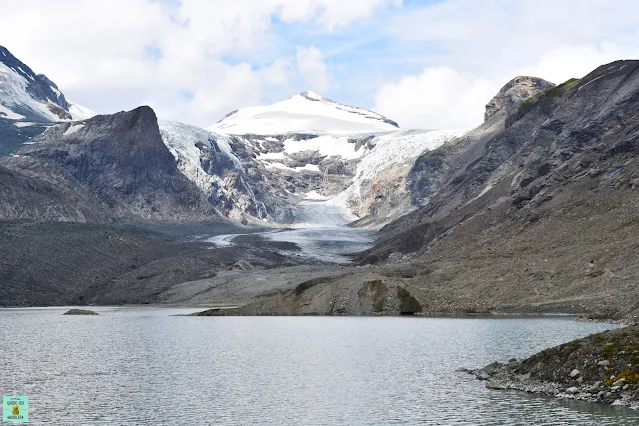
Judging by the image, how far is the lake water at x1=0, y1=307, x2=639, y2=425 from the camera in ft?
127

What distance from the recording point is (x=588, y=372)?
135ft

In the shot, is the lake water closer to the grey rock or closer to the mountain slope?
the grey rock

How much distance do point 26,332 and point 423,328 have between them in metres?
41.0

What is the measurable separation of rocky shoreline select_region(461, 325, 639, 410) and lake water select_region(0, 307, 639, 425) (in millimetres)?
1111

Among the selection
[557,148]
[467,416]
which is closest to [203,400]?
[467,416]

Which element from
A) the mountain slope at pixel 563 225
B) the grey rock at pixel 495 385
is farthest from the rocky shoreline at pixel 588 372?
the mountain slope at pixel 563 225

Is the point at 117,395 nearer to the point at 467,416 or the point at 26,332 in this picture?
the point at 467,416

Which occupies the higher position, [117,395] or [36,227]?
[36,227]

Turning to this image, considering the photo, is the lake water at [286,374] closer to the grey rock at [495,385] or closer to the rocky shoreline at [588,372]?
the grey rock at [495,385]

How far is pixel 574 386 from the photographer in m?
40.9

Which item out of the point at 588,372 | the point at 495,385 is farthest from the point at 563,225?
the point at 588,372

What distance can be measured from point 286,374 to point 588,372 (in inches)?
755

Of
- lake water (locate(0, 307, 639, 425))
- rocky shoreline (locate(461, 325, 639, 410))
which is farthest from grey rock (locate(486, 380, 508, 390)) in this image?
lake water (locate(0, 307, 639, 425))

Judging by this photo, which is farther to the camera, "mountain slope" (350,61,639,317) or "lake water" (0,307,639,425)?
"mountain slope" (350,61,639,317)
